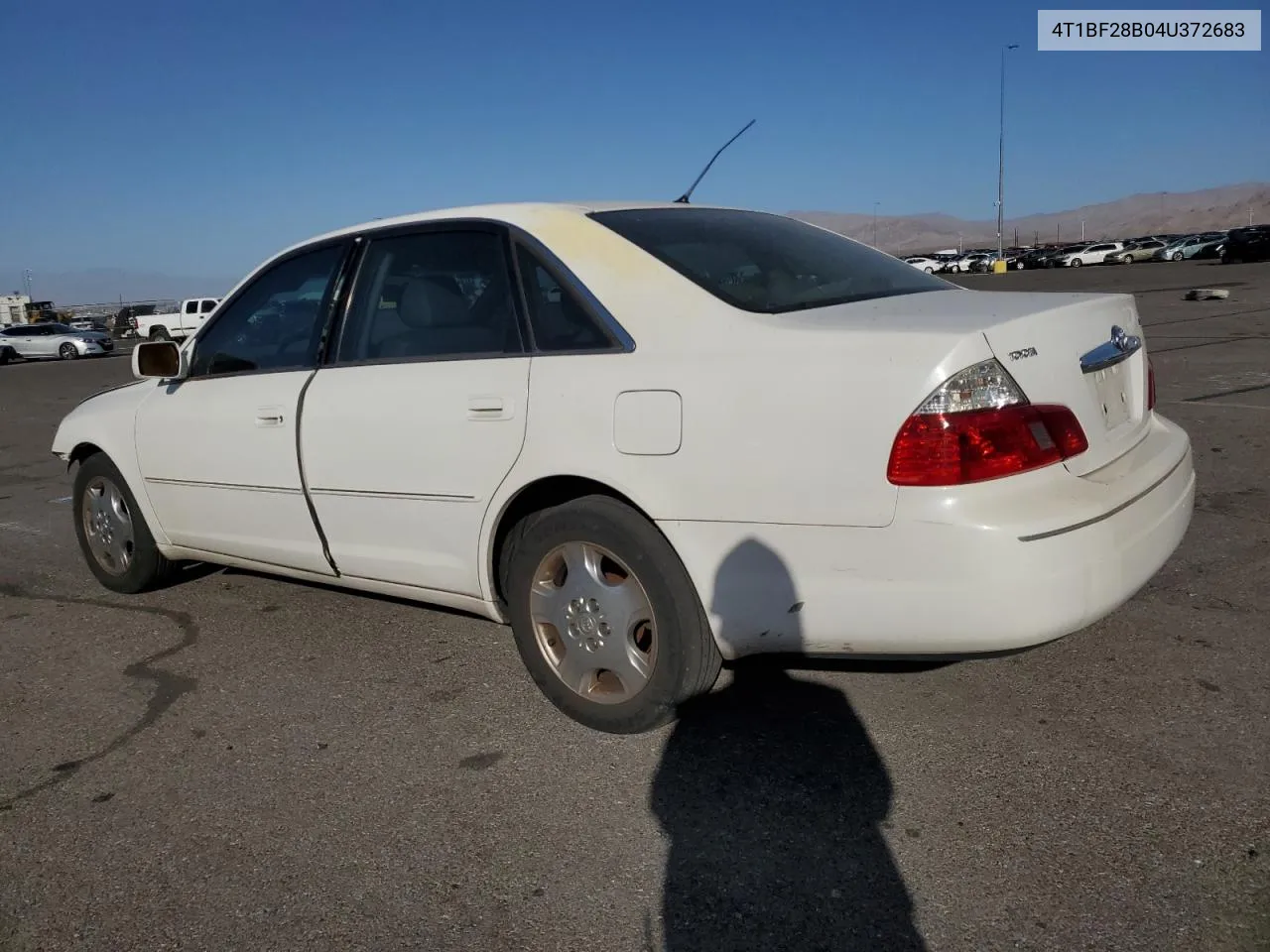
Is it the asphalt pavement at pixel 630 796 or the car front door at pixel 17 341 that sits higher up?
the car front door at pixel 17 341

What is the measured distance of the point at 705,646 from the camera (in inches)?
121

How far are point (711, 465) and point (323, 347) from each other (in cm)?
183

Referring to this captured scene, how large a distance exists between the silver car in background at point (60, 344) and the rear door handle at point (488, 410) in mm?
37771

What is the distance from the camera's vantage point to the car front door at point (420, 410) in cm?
343

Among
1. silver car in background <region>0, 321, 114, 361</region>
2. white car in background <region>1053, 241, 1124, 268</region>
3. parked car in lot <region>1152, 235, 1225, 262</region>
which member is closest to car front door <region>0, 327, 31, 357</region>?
silver car in background <region>0, 321, 114, 361</region>

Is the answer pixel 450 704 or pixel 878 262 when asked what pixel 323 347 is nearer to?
pixel 450 704

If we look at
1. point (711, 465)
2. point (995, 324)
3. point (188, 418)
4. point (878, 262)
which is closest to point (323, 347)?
point (188, 418)

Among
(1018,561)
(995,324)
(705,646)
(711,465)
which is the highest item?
(995,324)

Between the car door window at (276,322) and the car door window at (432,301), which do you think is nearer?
the car door window at (432,301)

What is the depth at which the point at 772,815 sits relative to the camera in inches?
111

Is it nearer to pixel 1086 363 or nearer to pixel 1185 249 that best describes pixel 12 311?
pixel 1185 249

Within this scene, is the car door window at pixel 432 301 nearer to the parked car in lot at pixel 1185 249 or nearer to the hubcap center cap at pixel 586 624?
the hubcap center cap at pixel 586 624

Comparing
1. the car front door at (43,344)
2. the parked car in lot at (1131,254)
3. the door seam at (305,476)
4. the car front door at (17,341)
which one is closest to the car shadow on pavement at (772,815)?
the door seam at (305,476)

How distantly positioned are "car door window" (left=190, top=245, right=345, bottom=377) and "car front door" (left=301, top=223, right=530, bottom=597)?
0.19 metres
